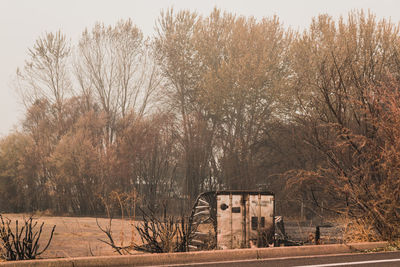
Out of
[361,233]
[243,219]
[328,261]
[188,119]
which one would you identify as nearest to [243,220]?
[243,219]

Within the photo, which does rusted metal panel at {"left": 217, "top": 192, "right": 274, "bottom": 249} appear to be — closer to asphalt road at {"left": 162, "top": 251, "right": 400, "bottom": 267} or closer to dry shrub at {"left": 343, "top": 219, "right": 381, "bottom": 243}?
asphalt road at {"left": 162, "top": 251, "right": 400, "bottom": 267}

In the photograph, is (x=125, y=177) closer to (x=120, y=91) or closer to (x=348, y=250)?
(x=120, y=91)

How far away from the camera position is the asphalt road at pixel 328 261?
8.34 metres

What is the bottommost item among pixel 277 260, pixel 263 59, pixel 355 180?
pixel 277 260

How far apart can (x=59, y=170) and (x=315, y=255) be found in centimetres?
2889

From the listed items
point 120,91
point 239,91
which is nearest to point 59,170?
point 120,91

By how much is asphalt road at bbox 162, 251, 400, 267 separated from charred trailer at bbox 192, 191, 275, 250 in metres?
1.20

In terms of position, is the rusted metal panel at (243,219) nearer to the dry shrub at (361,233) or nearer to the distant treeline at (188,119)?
the dry shrub at (361,233)

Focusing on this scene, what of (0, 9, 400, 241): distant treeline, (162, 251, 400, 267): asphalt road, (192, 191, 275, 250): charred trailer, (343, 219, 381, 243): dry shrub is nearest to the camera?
(162, 251, 400, 267): asphalt road

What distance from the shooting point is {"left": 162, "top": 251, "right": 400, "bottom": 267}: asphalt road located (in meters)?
8.34

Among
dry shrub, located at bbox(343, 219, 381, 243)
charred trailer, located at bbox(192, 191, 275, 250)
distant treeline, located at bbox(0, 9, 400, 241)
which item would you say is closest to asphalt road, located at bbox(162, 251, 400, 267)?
charred trailer, located at bbox(192, 191, 275, 250)

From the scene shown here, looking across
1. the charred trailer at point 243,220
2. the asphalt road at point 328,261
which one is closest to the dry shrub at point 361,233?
the asphalt road at point 328,261

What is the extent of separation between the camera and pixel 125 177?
117ft

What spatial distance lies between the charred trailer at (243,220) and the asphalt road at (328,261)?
3.95 feet
